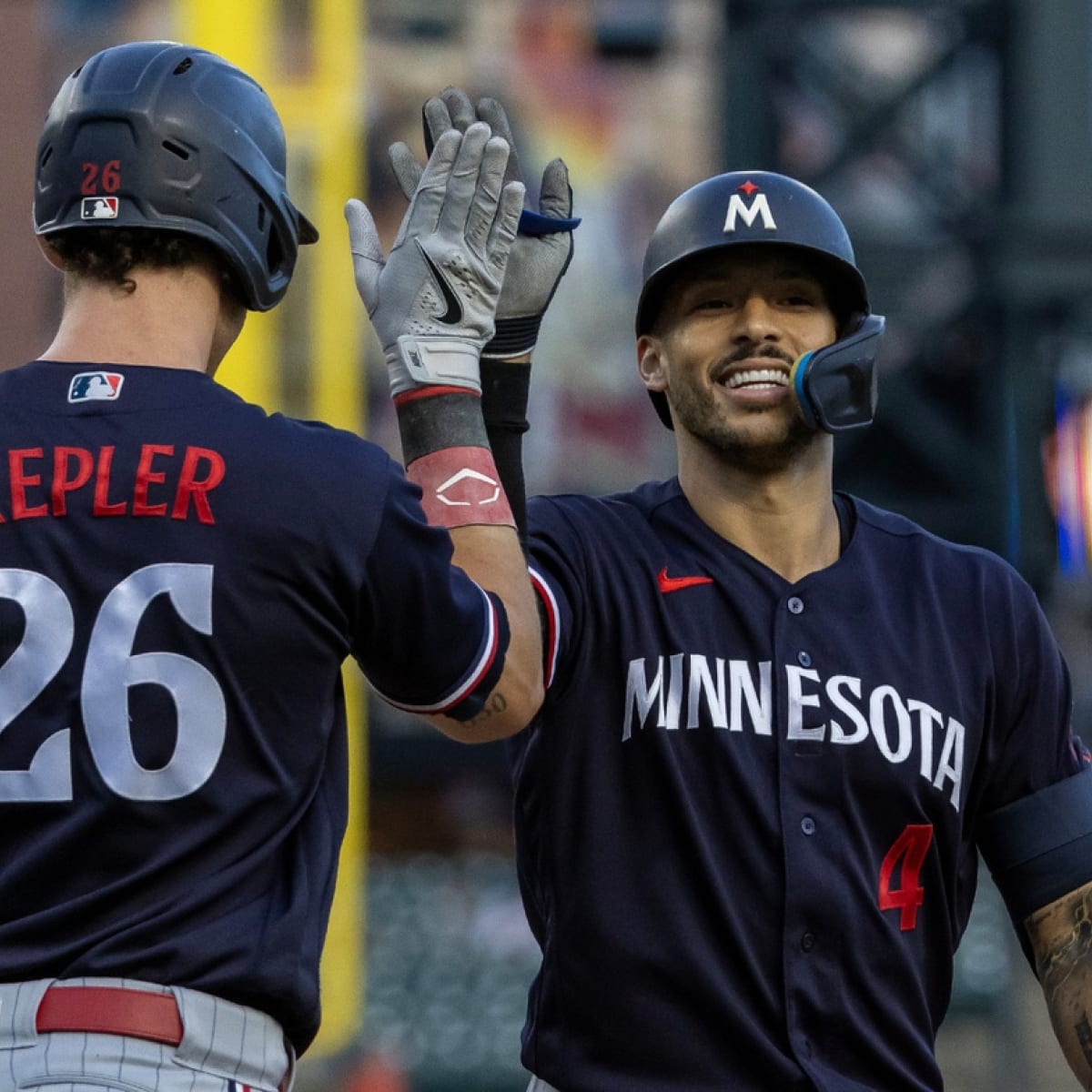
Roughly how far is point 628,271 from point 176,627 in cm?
1097

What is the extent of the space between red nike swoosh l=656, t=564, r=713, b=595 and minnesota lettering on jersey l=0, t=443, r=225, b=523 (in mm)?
1154

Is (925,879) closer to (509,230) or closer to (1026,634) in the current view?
(1026,634)

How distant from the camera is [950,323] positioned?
31.6 ft

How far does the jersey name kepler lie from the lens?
388 cm

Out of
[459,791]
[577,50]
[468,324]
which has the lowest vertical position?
[468,324]

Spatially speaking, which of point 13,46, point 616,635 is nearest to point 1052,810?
point 616,635

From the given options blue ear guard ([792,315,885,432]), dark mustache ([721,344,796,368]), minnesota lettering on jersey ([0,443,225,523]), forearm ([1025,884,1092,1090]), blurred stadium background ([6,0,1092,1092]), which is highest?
blurred stadium background ([6,0,1092,1092])

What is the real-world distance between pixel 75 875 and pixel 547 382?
35.2 ft

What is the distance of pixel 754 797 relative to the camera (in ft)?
12.6

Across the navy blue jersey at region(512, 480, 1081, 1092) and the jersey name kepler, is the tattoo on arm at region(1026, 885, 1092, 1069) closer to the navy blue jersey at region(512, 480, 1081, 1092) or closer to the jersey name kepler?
the navy blue jersey at region(512, 480, 1081, 1092)

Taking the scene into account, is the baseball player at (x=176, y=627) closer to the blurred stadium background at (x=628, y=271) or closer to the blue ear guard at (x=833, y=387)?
the blue ear guard at (x=833, y=387)

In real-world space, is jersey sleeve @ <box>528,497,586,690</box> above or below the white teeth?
below

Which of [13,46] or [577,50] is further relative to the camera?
[13,46]

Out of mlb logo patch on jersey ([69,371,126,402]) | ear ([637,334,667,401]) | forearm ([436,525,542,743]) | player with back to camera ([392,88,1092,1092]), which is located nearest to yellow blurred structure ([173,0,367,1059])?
ear ([637,334,667,401])
